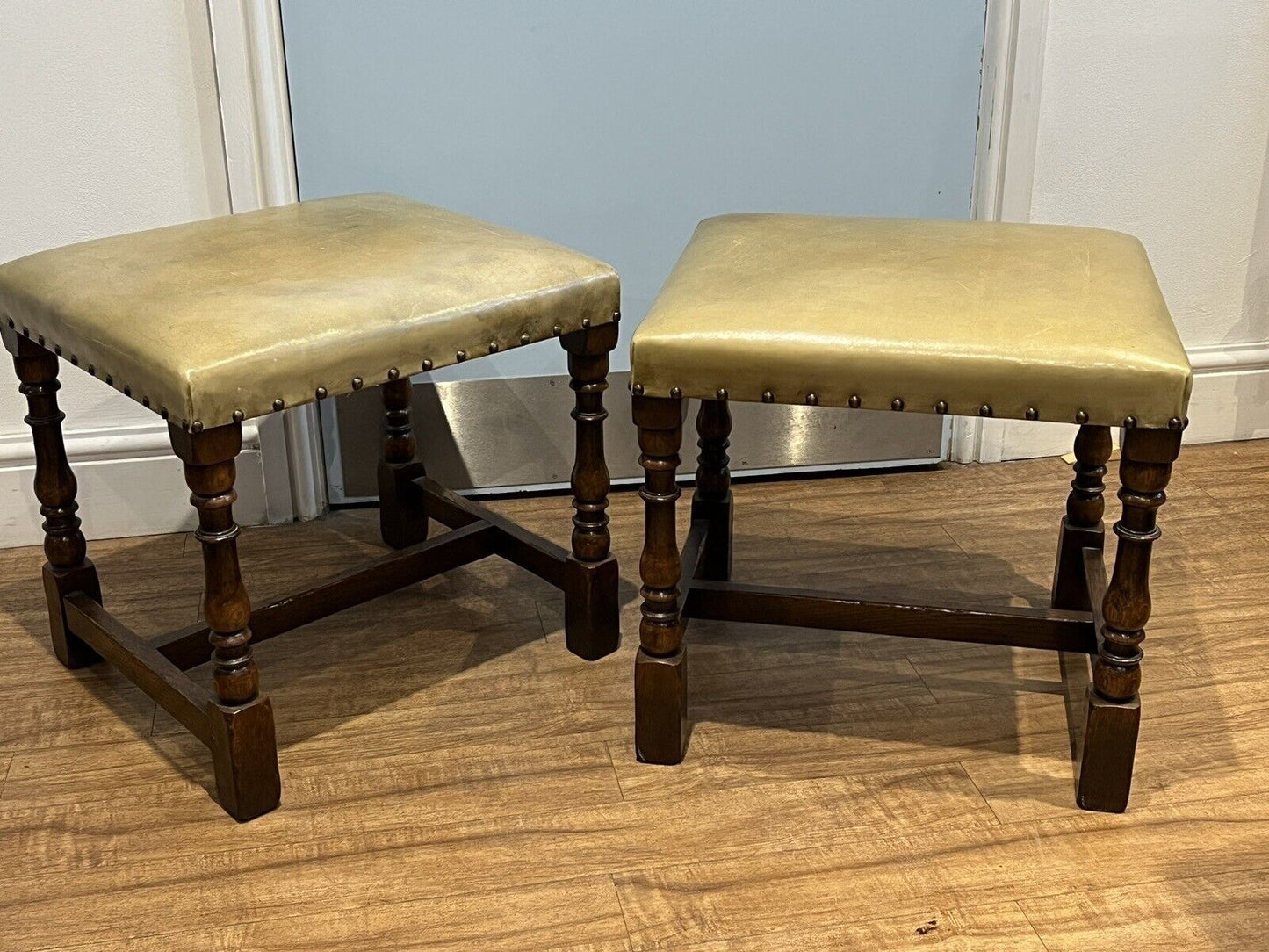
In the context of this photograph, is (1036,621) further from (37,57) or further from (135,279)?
(37,57)

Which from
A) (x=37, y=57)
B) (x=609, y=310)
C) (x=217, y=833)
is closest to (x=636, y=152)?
(x=609, y=310)

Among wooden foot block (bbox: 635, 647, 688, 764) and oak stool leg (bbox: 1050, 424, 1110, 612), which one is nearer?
wooden foot block (bbox: 635, 647, 688, 764)

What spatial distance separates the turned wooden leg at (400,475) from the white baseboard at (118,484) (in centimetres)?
20

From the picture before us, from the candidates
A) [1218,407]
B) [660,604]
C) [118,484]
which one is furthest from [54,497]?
[1218,407]

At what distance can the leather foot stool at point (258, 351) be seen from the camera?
1.20 metres

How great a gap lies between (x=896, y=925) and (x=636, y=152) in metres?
1.06

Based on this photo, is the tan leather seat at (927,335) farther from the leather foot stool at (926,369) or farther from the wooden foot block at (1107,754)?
the wooden foot block at (1107,754)

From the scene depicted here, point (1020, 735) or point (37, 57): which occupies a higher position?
point (37, 57)

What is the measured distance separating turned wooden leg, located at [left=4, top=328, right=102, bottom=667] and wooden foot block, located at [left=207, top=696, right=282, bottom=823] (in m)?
0.34

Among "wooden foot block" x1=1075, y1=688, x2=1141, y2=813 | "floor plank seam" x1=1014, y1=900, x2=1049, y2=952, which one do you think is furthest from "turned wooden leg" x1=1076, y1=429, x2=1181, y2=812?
"floor plank seam" x1=1014, y1=900, x2=1049, y2=952

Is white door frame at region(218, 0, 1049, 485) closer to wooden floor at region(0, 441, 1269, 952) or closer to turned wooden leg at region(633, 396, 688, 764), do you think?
wooden floor at region(0, 441, 1269, 952)

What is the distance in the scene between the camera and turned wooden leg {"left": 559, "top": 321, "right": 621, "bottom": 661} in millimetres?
1463

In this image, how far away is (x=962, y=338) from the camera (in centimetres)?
120

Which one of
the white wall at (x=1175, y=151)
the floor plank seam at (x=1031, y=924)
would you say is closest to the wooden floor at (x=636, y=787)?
the floor plank seam at (x=1031, y=924)
